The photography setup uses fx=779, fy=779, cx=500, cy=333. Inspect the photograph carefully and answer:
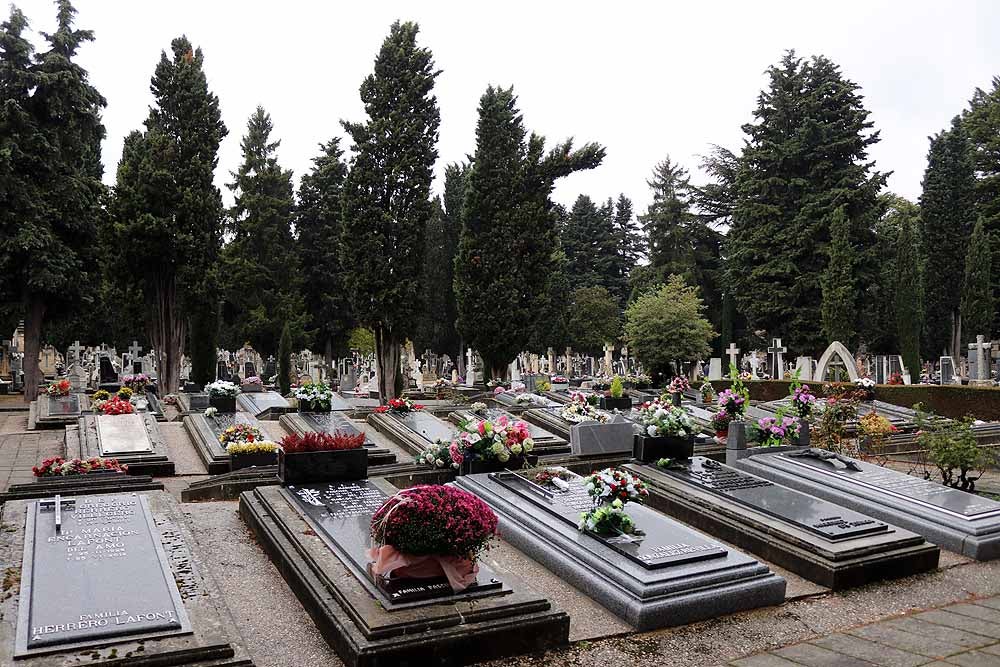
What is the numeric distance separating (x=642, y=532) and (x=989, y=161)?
133ft

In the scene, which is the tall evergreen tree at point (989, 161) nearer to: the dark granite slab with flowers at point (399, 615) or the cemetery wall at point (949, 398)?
the cemetery wall at point (949, 398)

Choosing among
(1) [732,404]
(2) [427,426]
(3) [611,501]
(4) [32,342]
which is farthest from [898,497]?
(4) [32,342]

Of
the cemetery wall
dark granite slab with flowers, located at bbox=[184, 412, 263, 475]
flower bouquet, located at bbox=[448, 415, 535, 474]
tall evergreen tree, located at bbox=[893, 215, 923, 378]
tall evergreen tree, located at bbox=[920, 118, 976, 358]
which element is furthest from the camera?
tall evergreen tree, located at bbox=[920, 118, 976, 358]

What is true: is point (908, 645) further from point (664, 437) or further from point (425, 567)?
point (664, 437)

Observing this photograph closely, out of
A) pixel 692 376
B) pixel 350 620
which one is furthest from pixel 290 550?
pixel 692 376

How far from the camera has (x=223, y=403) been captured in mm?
16375

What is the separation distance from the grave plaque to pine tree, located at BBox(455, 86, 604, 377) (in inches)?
922

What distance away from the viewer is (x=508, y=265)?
30.2m

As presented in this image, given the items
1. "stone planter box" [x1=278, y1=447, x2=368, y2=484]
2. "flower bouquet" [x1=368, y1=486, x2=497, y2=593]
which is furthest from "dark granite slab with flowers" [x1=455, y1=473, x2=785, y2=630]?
"stone planter box" [x1=278, y1=447, x2=368, y2=484]

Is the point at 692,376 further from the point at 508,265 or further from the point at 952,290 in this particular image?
the point at 952,290

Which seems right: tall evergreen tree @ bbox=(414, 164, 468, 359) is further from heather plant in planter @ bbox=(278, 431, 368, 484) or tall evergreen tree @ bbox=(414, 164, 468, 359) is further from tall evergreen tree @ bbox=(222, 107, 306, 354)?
heather plant in planter @ bbox=(278, 431, 368, 484)

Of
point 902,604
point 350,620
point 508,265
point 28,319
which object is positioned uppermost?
point 508,265

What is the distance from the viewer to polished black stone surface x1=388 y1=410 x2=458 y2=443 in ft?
43.8

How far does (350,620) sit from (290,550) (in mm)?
1627
